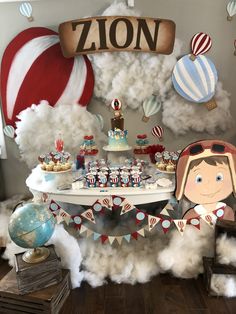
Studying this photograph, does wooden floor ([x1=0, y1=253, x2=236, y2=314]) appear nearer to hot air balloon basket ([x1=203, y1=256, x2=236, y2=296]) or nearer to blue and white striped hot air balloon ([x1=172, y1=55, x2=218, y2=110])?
hot air balloon basket ([x1=203, y1=256, x2=236, y2=296])

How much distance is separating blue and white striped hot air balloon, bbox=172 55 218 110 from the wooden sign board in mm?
184

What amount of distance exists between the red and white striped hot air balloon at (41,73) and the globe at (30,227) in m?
1.24

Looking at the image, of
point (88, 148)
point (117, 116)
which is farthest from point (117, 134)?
point (88, 148)

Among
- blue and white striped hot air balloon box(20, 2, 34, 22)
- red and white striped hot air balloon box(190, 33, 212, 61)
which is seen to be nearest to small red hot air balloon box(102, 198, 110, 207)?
red and white striped hot air balloon box(190, 33, 212, 61)

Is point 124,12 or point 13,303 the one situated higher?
point 124,12

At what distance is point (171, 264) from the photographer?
204 centimetres

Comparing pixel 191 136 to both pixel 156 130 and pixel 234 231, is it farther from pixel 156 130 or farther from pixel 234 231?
pixel 234 231

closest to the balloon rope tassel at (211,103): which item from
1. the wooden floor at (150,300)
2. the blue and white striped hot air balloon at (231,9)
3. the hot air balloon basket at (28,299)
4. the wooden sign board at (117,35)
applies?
the wooden sign board at (117,35)

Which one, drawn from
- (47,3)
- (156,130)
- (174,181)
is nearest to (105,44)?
(47,3)

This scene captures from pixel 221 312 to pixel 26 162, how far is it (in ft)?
6.57

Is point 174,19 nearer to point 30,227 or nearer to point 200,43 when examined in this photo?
point 200,43

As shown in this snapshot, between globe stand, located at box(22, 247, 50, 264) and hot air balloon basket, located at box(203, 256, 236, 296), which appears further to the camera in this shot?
hot air balloon basket, located at box(203, 256, 236, 296)

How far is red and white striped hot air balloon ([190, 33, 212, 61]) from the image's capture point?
7.82 ft

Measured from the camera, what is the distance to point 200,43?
7.82 feet
